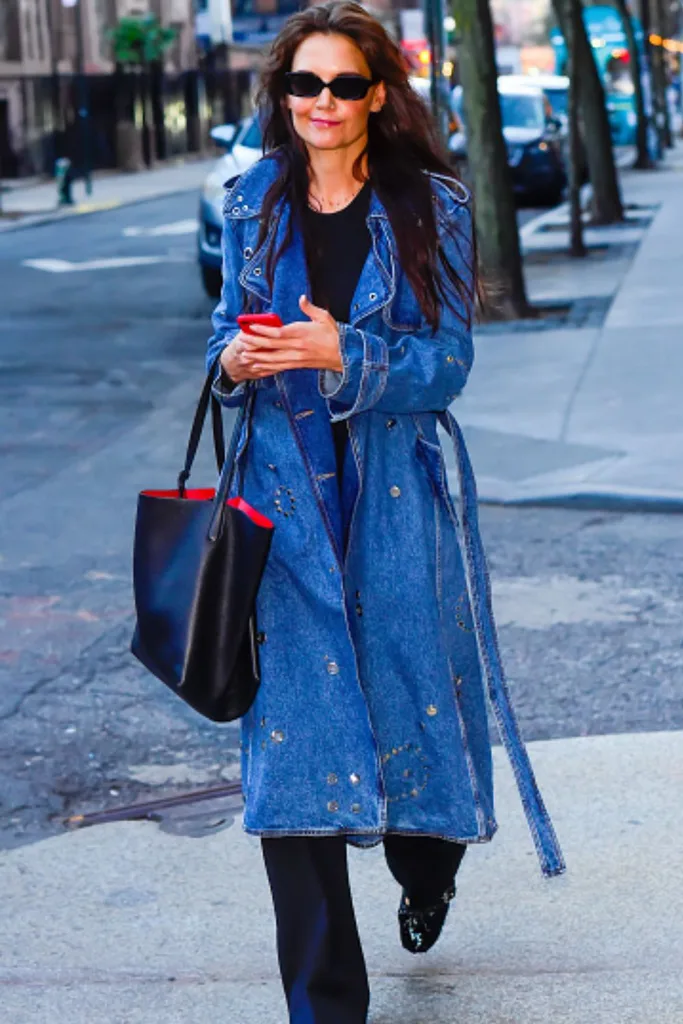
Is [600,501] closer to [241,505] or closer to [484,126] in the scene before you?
[241,505]

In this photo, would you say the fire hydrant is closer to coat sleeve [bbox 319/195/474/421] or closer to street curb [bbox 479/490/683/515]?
street curb [bbox 479/490/683/515]

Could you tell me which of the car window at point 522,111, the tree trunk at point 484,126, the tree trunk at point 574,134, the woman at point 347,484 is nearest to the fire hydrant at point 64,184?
the car window at point 522,111

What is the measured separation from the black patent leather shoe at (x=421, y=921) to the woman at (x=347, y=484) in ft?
1.20

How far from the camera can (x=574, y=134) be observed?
2200cm

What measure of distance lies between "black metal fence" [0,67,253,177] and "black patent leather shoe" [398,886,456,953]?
133 ft

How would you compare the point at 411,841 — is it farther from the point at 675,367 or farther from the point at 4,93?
the point at 4,93

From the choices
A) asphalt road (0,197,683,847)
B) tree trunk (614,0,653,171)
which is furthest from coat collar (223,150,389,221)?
tree trunk (614,0,653,171)

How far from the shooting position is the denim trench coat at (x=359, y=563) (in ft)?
10.9

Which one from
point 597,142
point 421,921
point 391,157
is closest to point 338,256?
point 391,157

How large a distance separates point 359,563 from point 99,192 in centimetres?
4197

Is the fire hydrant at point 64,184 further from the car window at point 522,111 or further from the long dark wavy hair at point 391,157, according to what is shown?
the long dark wavy hair at point 391,157

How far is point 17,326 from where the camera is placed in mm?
16297

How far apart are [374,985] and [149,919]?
62 centimetres

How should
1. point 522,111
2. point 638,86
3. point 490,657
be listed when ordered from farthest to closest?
point 638,86 → point 522,111 → point 490,657
